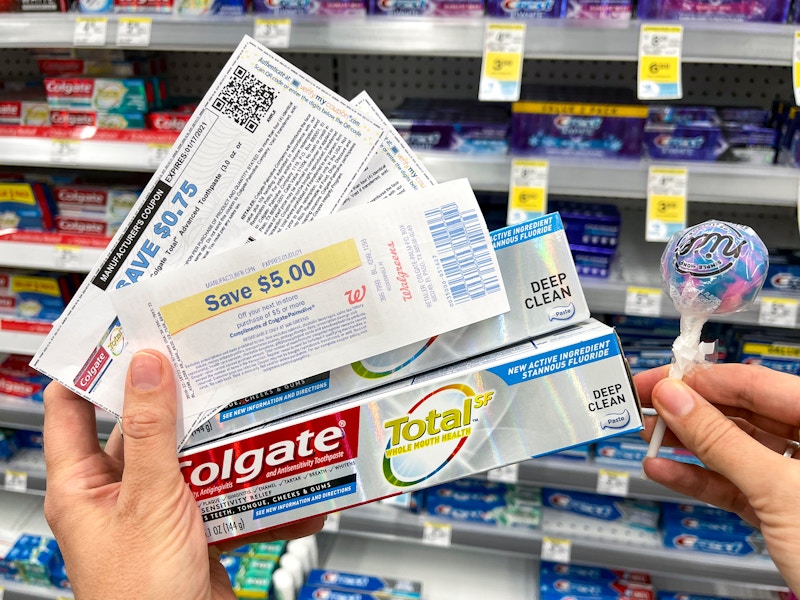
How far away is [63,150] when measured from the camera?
143 centimetres

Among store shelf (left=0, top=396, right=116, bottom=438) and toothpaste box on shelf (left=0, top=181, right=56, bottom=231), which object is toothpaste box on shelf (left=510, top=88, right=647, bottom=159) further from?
store shelf (left=0, top=396, right=116, bottom=438)

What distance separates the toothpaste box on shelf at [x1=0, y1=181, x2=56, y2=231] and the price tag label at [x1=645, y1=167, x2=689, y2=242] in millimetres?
1662

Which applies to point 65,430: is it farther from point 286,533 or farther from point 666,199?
point 666,199

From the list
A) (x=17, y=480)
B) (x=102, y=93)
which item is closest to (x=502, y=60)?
(x=102, y=93)

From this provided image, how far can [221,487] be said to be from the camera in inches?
28.5

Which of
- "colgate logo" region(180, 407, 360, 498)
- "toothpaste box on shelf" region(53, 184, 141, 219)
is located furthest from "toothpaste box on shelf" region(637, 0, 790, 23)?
"toothpaste box on shelf" region(53, 184, 141, 219)

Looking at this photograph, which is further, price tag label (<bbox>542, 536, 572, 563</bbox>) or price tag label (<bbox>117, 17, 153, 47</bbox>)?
price tag label (<bbox>542, 536, 572, 563</bbox>)

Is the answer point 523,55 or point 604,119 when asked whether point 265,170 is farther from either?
point 604,119

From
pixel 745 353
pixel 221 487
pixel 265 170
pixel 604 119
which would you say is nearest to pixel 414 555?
pixel 745 353

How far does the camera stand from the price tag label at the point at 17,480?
1.86 metres

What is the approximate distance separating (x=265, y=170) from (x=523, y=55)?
69cm

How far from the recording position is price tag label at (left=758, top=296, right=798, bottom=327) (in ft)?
4.24

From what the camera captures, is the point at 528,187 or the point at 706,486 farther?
the point at 528,187

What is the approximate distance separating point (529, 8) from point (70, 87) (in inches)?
48.3
